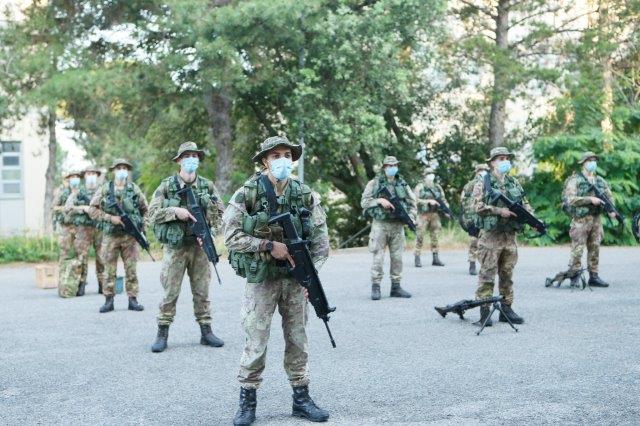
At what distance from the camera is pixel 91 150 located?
2055 centimetres

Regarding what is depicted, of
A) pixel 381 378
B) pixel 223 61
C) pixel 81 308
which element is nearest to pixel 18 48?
pixel 223 61

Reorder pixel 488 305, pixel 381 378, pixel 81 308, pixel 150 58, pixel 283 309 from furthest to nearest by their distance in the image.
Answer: pixel 150 58 → pixel 81 308 → pixel 488 305 → pixel 381 378 → pixel 283 309

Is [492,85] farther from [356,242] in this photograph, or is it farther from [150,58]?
[150,58]

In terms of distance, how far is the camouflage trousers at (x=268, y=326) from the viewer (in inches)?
219

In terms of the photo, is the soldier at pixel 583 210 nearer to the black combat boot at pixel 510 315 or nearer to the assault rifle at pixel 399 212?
the assault rifle at pixel 399 212

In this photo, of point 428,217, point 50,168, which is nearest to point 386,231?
point 428,217

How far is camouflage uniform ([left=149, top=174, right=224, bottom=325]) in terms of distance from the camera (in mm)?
8008

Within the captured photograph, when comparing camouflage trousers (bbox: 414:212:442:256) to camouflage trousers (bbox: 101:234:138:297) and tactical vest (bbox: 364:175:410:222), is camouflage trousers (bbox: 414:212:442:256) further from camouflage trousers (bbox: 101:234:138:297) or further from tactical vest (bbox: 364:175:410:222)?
camouflage trousers (bbox: 101:234:138:297)

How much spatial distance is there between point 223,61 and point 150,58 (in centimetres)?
270

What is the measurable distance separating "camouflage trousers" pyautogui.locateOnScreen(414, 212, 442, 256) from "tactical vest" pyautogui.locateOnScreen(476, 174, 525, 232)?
24.6 ft

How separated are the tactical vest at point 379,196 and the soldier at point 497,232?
8.06ft

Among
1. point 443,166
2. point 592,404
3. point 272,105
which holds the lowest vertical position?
point 592,404

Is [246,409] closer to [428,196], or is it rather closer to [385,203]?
[385,203]

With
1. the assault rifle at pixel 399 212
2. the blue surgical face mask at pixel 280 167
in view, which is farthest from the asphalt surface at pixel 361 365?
the blue surgical face mask at pixel 280 167
